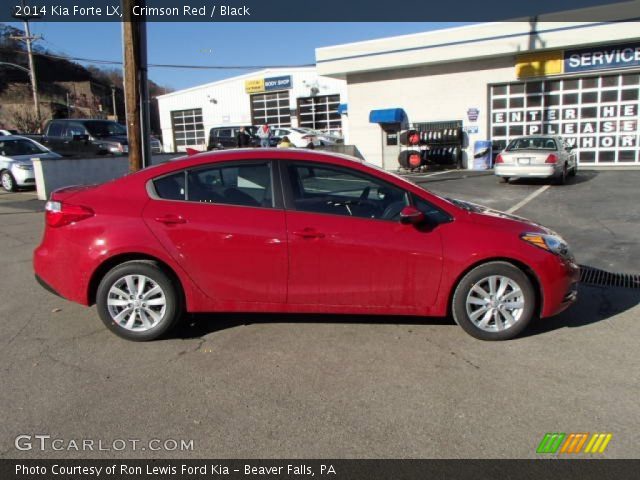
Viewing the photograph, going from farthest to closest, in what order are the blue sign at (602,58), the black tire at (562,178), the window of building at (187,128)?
the window of building at (187,128) < the blue sign at (602,58) < the black tire at (562,178)

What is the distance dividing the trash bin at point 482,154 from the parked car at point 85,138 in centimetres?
1208

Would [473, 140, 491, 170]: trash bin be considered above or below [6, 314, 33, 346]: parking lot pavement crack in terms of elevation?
above

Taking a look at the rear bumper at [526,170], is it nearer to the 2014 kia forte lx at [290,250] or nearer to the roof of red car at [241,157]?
the 2014 kia forte lx at [290,250]

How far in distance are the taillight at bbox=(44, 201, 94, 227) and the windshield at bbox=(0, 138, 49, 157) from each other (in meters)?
13.2

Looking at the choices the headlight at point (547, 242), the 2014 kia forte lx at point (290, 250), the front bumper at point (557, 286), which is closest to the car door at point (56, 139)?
the 2014 kia forte lx at point (290, 250)

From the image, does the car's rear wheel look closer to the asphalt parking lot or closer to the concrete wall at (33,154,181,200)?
the concrete wall at (33,154,181,200)

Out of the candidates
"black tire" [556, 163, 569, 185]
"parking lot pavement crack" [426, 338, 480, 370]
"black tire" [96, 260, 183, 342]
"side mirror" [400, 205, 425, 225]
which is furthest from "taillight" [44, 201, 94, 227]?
"black tire" [556, 163, 569, 185]

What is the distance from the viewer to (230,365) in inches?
156

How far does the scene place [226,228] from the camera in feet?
14.0

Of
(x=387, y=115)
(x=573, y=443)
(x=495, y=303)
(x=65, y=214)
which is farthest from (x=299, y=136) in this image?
(x=573, y=443)

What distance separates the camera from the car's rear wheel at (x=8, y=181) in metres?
15.0

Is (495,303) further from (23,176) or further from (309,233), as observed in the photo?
(23,176)

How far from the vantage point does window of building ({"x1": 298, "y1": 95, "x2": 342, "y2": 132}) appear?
120ft

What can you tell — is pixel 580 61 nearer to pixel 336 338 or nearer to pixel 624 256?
pixel 624 256
